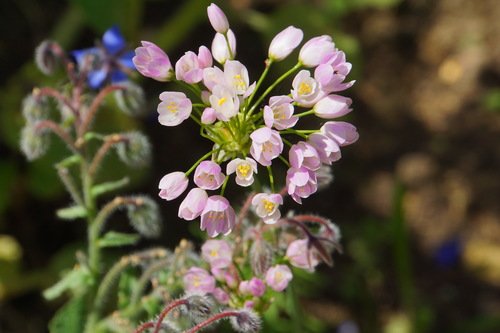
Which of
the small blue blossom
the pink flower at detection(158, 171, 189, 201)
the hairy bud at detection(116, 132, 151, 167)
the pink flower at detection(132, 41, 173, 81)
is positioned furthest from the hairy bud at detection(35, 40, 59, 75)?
the pink flower at detection(158, 171, 189, 201)

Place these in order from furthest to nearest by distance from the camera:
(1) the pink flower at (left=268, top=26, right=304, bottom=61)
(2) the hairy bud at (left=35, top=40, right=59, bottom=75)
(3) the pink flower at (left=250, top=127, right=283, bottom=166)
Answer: (2) the hairy bud at (left=35, top=40, right=59, bottom=75)
(1) the pink flower at (left=268, top=26, right=304, bottom=61)
(3) the pink flower at (left=250, top=127, right=283, bottom=166)

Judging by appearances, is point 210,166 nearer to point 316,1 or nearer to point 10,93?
point 10,93

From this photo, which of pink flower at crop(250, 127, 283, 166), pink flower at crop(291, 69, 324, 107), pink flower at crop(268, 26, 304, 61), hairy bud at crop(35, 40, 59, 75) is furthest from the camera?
hairy bud at crop(35, 40, 59, 75)

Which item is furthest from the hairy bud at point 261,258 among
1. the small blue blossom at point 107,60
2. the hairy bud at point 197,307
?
the small blue blossom at point 107,60

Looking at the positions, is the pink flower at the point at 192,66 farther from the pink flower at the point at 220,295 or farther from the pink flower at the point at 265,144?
the pink flower at the point at 220,295

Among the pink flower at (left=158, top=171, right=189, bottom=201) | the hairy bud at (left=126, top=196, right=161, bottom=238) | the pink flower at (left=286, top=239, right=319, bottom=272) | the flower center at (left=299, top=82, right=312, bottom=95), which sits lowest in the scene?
the hairy bud at (left=126, top=196, right=161, bottom=238)

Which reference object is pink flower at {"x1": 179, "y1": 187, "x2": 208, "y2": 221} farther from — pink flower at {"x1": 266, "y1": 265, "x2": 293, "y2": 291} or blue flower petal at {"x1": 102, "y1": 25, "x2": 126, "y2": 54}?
blue flower petal at {"x1": 102, "y1": 25, "x2": 126, "y2": 54}

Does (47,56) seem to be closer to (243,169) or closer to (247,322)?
(243,169)
